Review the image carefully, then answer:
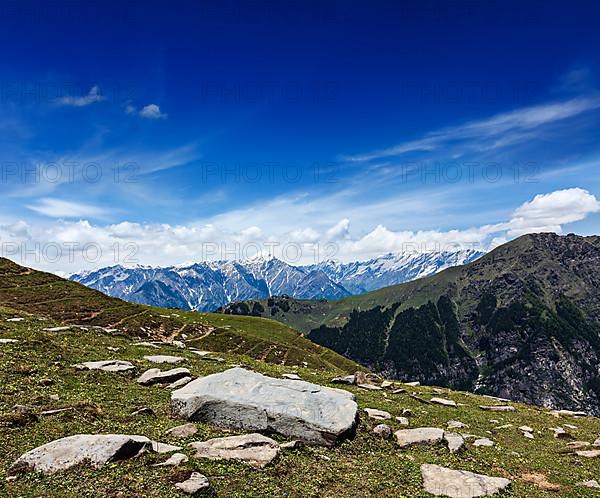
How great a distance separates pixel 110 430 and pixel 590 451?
28.9 metres

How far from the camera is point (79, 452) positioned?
51.4ft

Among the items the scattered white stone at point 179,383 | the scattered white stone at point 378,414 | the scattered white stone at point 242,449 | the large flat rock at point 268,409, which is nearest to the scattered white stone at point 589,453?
the scattered white stone at point 378,414

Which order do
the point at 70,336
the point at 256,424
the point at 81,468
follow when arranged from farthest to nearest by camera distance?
the point at 70,336, the point at 256,424, the point at 81,468

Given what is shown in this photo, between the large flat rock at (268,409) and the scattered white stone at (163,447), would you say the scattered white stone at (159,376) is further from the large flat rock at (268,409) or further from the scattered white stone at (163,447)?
the scattered white stone at (163,447)

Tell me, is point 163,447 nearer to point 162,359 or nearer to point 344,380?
point 162,359

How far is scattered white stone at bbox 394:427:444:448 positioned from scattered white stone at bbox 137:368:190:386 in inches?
644

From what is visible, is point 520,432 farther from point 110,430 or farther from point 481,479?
point 110,430

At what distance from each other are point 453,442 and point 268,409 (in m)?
11.3

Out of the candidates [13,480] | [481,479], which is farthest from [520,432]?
[13,480]

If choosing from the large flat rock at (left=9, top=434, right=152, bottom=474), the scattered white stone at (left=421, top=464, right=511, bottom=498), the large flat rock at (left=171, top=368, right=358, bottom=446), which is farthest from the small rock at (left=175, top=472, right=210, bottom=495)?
the scattered white stone at (left=421, top=464, right=511, bottom=498)

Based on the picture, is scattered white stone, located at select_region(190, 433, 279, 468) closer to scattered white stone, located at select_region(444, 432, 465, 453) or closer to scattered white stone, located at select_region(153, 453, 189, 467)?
scattered white stone, located at select_region(153, 453, 189, 467)

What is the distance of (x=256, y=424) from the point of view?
69.7ft

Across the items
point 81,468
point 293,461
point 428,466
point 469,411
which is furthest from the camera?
point 469,411

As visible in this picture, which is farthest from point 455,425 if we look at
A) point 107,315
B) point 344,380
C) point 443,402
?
point 107,315
